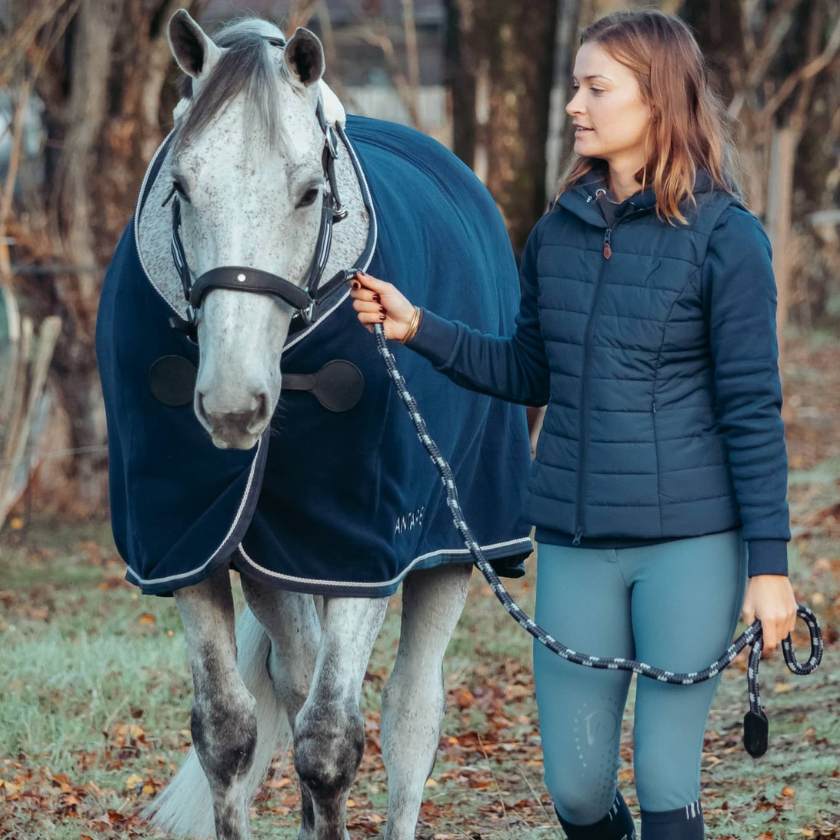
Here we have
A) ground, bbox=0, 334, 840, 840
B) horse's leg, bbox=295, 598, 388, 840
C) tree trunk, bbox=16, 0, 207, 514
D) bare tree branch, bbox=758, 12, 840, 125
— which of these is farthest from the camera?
bare tree branch, bbox=758, 12, 840, 125

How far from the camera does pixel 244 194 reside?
2.51m

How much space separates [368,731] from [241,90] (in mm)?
2982

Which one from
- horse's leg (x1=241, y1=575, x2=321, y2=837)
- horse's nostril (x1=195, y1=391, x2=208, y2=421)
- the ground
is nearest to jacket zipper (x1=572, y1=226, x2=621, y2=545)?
horse's nostril (x1=195, y1=391, x2=208, y2=421)

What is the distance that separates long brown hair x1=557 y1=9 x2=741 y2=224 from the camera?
2633 mm

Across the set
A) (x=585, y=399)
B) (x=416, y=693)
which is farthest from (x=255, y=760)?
(x=585, y=399)

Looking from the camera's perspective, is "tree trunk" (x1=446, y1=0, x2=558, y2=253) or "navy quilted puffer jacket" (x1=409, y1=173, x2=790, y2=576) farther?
"tree trunk" (x1=446, y1=0, x2=558, y2=253)

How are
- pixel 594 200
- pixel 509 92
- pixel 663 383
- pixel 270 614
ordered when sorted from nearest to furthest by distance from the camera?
1. pixel 663 383
2. pixel 594 200
3. pixel 270 614
4. pixel 509 92

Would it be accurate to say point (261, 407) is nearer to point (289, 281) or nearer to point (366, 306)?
point (289, 281)

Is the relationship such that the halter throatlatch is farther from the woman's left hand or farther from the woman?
the woman's left hand

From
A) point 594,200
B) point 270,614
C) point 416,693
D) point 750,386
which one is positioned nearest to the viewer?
point 750,386

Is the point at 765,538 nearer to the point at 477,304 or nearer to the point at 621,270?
the point at 621,270

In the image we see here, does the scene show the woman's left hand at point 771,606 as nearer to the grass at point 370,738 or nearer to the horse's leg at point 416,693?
the horse's leg at point 416,693

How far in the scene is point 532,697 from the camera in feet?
17.9

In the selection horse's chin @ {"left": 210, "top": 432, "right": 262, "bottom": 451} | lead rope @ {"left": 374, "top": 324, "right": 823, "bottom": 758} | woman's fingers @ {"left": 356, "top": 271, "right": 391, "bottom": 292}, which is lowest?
lead rope @ {"left": 374, "top": 324, "right": 823, "bottom": 758}
